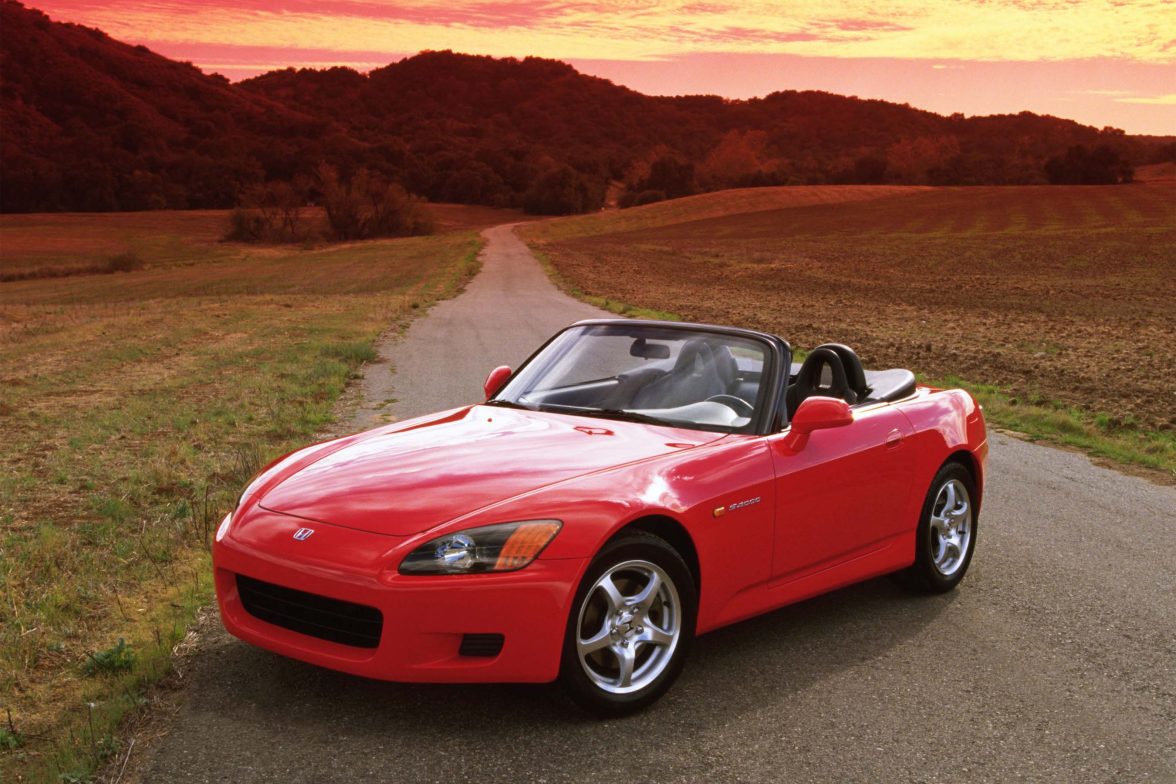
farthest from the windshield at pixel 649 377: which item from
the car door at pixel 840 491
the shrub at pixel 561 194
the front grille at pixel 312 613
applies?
the shrub at pixel 561 194

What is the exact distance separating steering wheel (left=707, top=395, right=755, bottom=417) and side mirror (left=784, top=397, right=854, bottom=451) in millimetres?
292

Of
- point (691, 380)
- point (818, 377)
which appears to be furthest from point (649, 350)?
point (818, 377)

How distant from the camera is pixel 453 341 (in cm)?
1939

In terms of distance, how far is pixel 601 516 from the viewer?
13.0ft

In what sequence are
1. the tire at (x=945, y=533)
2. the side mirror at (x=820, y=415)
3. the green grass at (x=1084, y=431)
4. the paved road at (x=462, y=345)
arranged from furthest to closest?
the paved road at (x=462, y=345)
the green grass at (x=1084, y=431)
the tire at (x=945, y=533)
the side mirror at (x=820, y=415)

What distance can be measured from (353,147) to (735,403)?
13391 cm

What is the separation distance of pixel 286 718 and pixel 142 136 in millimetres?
127601

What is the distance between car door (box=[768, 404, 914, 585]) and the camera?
187 inches

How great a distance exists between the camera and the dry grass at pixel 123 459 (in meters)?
4.41

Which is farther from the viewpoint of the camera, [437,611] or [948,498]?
[948,498]

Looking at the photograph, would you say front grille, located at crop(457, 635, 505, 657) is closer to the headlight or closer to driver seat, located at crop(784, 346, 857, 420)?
the headlight

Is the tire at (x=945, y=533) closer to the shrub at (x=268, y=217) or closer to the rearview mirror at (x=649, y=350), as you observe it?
the rearview mirror at (x=649, y=350)

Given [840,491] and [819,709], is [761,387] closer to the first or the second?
[840,491]

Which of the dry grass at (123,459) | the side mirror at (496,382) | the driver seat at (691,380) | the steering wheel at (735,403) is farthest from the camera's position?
the side mirror at (496,382)
